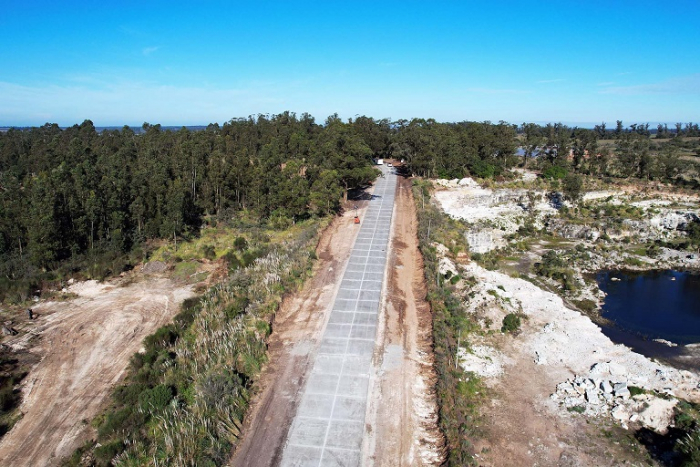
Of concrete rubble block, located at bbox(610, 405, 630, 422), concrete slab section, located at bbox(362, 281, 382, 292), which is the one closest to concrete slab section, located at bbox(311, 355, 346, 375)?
concrete slab section, located at bbox(362, 281, 382, 292)

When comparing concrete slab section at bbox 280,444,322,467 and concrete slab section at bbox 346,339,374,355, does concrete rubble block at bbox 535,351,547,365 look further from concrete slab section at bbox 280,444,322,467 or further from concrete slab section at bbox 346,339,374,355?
concrete slab section at bbox 280,444,322,467

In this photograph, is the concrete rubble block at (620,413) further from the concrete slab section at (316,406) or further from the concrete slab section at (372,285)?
the concrete slab section at (372,285)

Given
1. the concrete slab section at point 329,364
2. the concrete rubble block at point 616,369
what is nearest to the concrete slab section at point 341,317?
the concrete slab section at point 329,364

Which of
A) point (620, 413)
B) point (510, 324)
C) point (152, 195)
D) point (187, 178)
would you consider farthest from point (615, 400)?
point (187, 178)

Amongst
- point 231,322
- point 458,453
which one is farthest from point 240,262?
point 458,453

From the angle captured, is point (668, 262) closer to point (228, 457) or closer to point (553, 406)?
point (553, 406)

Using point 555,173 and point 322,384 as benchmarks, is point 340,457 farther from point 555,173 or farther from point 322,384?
point 555,173
